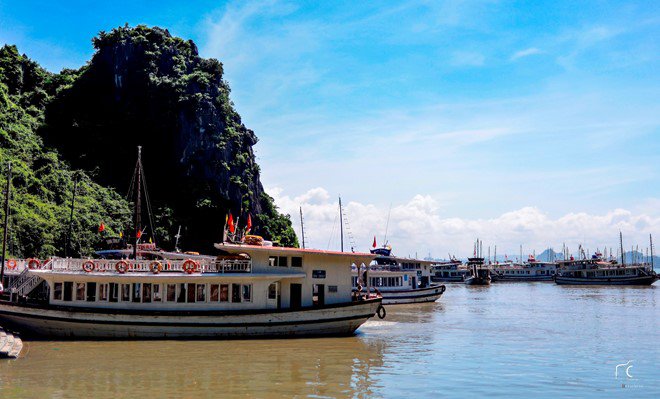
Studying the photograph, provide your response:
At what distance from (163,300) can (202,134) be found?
53.0 metres

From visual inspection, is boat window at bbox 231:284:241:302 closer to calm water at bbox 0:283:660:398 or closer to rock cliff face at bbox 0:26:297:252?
calm water at bbox 0:283:660:398

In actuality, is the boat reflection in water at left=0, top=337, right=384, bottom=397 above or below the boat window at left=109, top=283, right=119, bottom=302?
below

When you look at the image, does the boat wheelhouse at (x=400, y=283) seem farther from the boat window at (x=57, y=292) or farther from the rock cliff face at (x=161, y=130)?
the rock cliff face at (x=161, y=130)

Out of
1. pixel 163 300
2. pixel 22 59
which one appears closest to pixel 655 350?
pixel 163 300

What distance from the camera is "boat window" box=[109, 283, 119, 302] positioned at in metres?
24.2

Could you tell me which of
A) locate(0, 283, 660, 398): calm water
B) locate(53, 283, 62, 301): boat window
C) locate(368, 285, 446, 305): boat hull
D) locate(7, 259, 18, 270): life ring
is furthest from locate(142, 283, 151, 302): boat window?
locate(368, 285, 446, 305): boat hull

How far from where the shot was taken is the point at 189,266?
24297mm

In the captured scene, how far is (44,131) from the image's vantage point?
70.6 meters

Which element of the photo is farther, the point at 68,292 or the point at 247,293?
the point at 247,293

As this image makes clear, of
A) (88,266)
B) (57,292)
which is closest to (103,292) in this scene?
(88,266)

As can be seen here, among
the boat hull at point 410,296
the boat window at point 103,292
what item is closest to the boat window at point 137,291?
the boat window at point 103,292

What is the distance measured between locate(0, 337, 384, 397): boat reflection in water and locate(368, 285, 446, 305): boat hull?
22312 mm

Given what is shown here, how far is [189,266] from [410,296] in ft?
89.6

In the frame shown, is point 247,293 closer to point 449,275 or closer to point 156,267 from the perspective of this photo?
point 156,267
